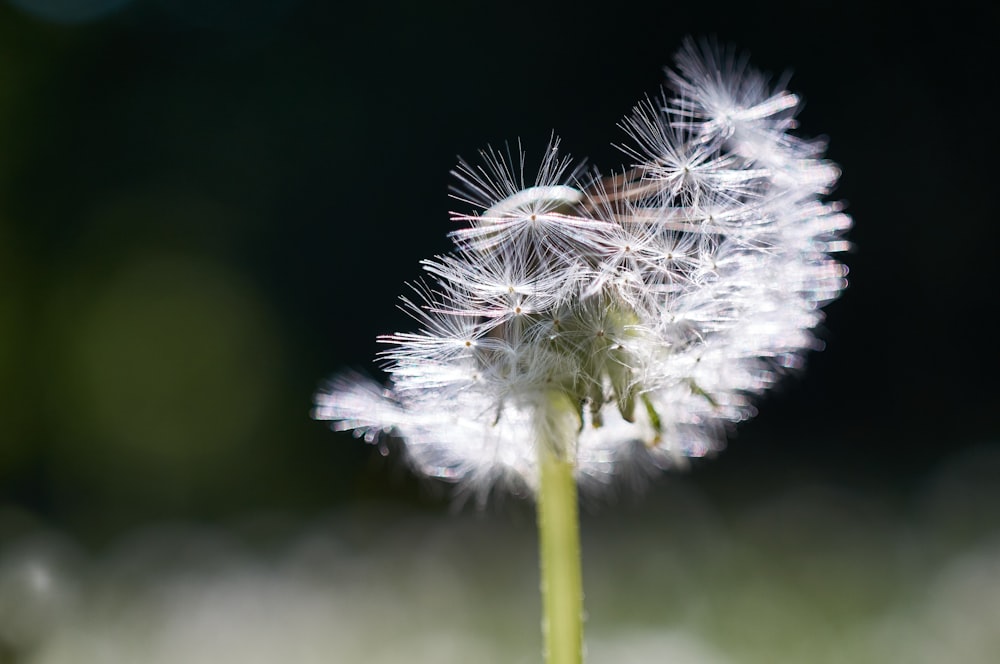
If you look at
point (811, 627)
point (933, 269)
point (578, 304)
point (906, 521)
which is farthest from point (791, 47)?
point (578, 304)

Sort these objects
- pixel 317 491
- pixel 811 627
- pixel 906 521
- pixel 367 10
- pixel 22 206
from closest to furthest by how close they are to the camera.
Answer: pixel 811 627, pixel 906 521, pixel 317 491, pixel 367 10, pixel 22 206

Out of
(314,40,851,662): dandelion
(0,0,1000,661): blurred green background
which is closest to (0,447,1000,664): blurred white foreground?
(0,0,1000,661): blurred green background

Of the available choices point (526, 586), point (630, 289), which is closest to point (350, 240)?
point (526, 586)

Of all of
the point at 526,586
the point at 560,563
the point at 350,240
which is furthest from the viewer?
the point at 350,240

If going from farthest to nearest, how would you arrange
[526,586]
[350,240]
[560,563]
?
[350,240]
[526,586]
[560,563]

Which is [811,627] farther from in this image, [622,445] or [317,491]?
[317,491]

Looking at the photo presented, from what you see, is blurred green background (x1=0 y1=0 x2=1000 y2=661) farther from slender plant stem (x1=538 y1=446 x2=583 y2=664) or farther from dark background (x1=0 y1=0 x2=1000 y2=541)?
slender plant stem (x1=538 y1=446 x2=583 y2=664)

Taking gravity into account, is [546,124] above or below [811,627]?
above

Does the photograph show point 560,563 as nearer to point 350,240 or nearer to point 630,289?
point 630,289
